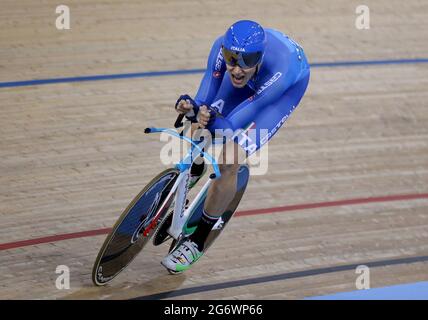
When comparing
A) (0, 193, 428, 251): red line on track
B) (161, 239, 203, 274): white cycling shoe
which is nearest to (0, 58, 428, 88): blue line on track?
(0, 193, 428, 251): red line on track

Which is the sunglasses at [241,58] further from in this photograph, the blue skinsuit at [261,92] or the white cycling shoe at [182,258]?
the white cycling shoe at [182,258]

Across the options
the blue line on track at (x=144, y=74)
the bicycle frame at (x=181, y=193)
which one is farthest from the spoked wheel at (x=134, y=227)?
the blue line on track at (x=144, y=74)

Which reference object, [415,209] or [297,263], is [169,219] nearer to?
[297,263]

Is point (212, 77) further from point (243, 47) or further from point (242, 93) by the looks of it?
point (243, 47)

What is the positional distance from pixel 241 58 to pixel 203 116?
0.36 meters

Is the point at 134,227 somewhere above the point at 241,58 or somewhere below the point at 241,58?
below

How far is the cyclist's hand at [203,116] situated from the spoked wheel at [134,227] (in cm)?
36

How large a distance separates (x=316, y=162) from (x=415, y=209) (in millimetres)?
703

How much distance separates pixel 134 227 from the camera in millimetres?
3939

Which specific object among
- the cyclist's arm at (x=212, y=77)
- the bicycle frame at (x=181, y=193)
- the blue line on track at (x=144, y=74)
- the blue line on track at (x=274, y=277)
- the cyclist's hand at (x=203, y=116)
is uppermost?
the blue line on track at (x=144, y=74)

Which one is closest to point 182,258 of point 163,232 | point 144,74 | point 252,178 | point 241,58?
→ point 163,232

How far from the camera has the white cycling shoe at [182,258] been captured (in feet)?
13.5

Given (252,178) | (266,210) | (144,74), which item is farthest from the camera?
(144,74)

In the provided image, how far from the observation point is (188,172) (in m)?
3.96
